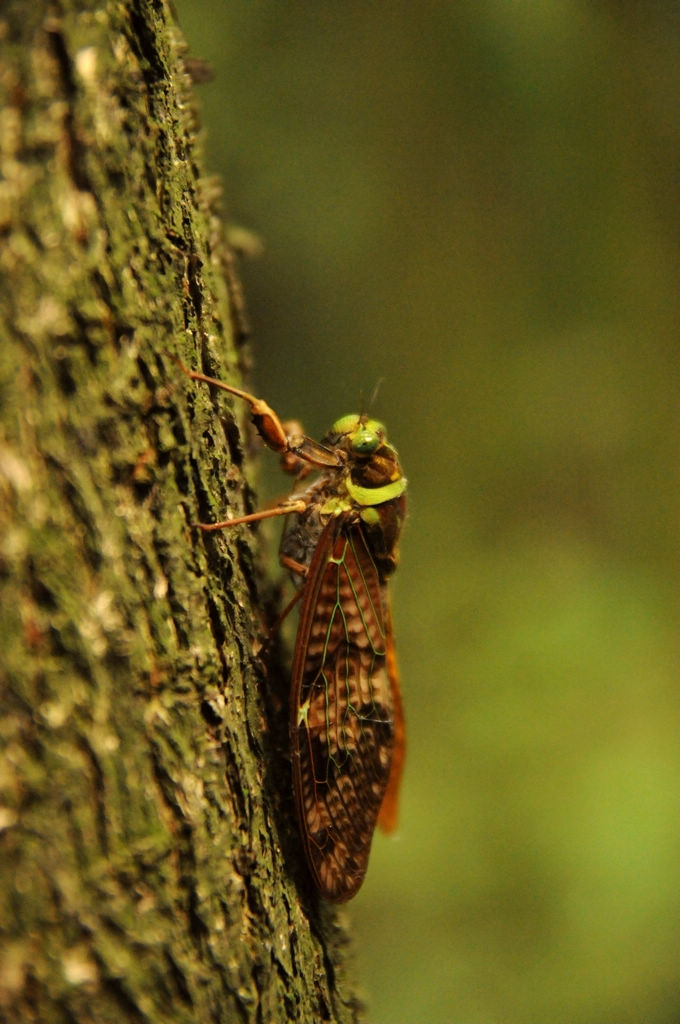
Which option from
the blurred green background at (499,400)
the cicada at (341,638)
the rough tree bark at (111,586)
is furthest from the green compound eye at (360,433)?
the blurred green background at (499,400)

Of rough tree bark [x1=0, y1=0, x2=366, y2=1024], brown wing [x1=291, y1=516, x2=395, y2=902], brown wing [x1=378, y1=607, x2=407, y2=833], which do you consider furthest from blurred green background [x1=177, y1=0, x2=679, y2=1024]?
rough tree bark [x1=0, y1=0, x2=366, y2=1024]

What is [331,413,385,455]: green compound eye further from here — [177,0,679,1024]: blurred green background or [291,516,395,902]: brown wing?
[177,0,679,1024]: blurred green background

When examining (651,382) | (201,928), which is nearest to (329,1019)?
(201,928)

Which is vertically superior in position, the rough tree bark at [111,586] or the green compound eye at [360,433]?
the green compound eye at [360,433]

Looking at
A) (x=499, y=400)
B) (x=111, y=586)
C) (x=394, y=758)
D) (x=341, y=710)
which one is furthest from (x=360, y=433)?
(x=499, y=400)

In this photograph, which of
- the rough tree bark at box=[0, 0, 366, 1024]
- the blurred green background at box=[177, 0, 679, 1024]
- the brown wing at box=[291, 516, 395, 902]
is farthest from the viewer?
the blurred green background at box=[177, 0, 679, 1024]

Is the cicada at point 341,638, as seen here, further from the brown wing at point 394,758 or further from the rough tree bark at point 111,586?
the rough tree bark at point 111,586
